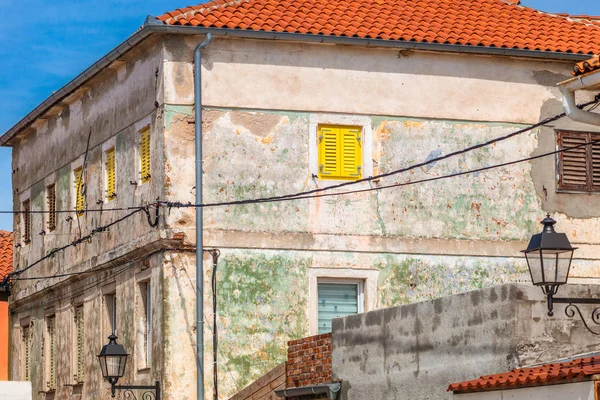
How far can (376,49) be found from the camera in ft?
75.7

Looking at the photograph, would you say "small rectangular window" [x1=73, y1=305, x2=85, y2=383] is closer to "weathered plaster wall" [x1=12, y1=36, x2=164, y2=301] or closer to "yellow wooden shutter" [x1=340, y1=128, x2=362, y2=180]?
"weathered plaster wall" [x1=12, y1=36, x2=164, y2=301]

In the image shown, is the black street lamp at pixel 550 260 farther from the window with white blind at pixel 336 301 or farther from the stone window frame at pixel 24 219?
the stone window frame at pixel 24 219

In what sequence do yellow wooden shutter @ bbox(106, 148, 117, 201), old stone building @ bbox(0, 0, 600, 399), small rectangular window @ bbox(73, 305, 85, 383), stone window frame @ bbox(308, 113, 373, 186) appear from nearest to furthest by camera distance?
old stone building @ bbox(0, 0, 600, 399) → stone window frame @ bbox(308, 113, 373, 186) → yellow wooden shutter @ bbox(106, 148, 117, 201) → small rectangular window @ bbox(73, 305, 85, 383)

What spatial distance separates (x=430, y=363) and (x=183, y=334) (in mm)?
6469

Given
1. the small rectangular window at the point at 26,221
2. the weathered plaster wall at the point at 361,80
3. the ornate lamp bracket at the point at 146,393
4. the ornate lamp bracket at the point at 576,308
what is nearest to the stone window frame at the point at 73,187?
the small rectangular window at the point at 26,221

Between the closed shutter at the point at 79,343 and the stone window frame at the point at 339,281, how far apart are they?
562 cm

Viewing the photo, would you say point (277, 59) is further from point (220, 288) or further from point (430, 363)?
point (430, 363)

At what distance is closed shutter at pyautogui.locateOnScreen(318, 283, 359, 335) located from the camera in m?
22.5

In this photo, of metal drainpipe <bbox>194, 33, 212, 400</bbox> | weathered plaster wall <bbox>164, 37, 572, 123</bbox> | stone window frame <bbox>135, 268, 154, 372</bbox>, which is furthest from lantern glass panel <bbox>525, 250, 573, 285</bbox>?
stone window frame <bbox>135, 268, 154, 372</bbox>

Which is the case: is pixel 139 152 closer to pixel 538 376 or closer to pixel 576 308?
pixel 576 308

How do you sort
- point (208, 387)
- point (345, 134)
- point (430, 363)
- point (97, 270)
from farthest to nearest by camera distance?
point (97, 270) → point (345, 134) → point (208, 387) → point (430, 363)

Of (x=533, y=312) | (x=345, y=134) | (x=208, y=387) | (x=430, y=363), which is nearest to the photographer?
(x=533, y=312)

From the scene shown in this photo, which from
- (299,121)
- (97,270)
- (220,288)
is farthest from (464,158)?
(97,270)

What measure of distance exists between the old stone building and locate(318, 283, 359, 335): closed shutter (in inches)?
1.3
